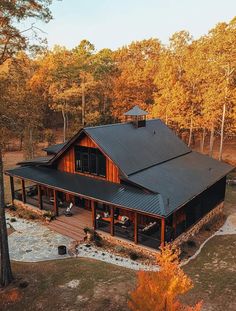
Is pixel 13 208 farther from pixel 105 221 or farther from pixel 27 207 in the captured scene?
pixel 105 221

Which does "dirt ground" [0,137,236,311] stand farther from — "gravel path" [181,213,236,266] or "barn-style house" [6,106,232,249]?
"barn-style house" [6,106,232,249]

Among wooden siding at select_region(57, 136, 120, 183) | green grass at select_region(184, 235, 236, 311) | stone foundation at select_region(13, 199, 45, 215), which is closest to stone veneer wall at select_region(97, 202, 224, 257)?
green grass at select_region(184, 235, 236, 311)

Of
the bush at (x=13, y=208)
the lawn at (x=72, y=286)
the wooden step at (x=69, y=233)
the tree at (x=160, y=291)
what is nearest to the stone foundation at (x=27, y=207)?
the bush at (x=13, y=208)

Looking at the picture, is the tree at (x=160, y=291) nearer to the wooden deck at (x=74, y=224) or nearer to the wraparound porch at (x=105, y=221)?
the wraparound porch at (x=105, y=221)

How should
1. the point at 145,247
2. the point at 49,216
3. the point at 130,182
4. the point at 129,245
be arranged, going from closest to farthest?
1. the point at 145,247
2. the point at 129,245
3. the point at 130,182
4. the point at 49,216

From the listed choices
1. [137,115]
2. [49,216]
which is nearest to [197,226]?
[137,115]

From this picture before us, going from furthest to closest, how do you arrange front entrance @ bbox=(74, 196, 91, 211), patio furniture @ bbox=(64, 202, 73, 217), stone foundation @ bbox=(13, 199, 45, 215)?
stone foundation @ bbox=(13, 199, 45, 215), front entrance @ bbox=(74, 196, 91, 211), patio furniture @ bbox=(64, 202, 73, 217)
